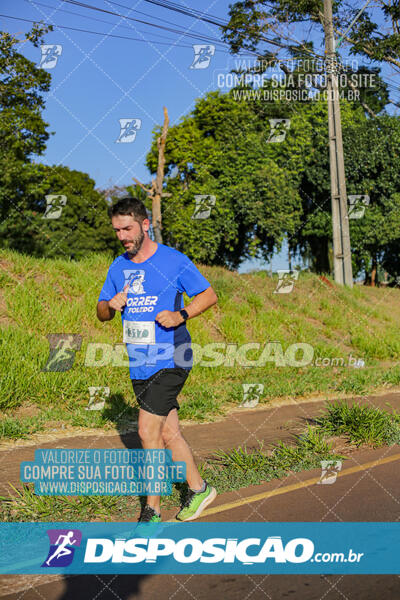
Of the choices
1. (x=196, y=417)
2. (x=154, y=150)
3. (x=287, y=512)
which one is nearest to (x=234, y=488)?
(x=287, y=512)

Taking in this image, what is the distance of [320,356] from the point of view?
46.9 ft

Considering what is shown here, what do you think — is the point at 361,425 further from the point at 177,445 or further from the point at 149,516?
the point at 149,516

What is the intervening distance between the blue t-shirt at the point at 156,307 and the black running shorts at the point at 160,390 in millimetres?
46

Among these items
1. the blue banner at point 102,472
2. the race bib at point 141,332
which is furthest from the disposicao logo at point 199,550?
the race bib at point 141,332

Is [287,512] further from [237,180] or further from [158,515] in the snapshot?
[237,180]

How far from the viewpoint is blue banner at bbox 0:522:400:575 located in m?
3.89

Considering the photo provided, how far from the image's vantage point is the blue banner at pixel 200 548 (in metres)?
3.89

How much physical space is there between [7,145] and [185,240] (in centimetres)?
1251

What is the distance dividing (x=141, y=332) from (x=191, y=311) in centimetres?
40

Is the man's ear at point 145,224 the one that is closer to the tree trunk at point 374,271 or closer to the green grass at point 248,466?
the green grass at point 248,466

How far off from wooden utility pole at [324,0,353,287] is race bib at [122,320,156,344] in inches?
639

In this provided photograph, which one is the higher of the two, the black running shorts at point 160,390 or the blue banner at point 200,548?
the black running shorts at point 160,390

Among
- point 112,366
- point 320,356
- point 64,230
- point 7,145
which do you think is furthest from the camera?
point 64,230

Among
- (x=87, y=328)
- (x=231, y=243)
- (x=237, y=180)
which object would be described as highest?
(x=237, y=180)
